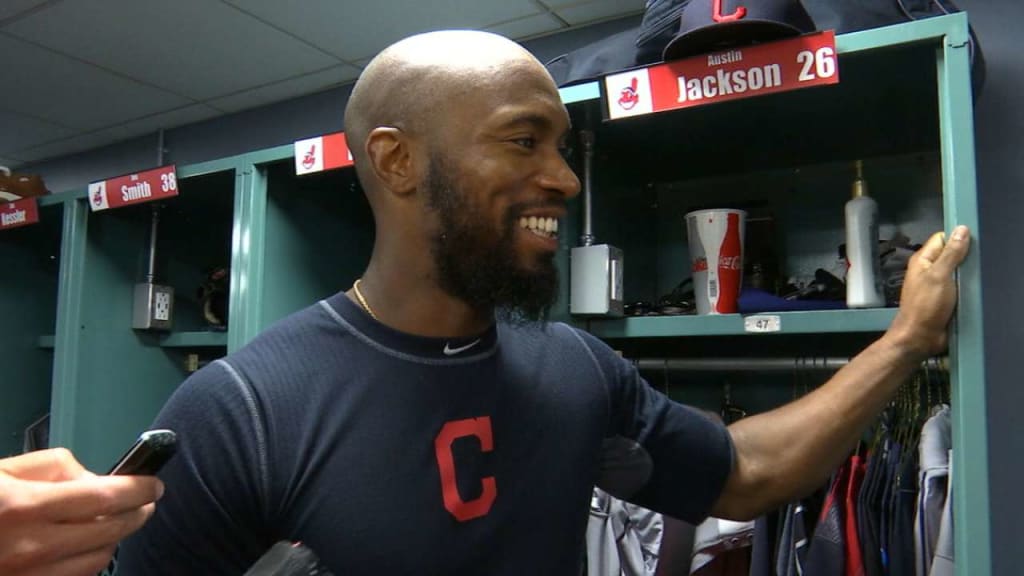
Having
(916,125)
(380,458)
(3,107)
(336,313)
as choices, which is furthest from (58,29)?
(916,125)

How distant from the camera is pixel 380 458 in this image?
83 centimetres

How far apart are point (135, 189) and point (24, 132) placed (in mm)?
2168

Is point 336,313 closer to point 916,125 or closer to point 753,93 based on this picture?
point 753,93

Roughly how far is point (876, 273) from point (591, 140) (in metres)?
0.58

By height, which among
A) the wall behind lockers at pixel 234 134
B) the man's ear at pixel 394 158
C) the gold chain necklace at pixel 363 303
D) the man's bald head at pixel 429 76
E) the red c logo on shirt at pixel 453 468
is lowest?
the red c logo on shirt at pixel 453 468

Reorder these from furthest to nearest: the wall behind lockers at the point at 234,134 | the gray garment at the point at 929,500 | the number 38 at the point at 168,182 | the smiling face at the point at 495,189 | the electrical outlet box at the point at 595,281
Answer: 1. the wall behind lockers at the point at 234,134
2. the number 38 at the point at 168,182
3. the electrical outlet box at the point at 595,281
4. the gray garment at the point at 929,500
5. the smiling face at the point at 495,189

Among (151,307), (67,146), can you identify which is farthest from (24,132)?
(151,307)

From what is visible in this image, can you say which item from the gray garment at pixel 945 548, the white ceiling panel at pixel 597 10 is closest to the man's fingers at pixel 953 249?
the gray garment at pixel 945 548

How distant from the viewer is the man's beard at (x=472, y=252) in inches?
35.6

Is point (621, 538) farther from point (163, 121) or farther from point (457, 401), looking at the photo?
point (163, 121)

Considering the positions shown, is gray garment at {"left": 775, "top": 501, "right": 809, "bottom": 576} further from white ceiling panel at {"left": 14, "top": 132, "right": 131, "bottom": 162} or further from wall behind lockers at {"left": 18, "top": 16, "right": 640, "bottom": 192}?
white ceiling panel at {"left": 14, "top": 132, "right": 131, "bottom": 162}

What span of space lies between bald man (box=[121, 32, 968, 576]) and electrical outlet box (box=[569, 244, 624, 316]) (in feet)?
0.89

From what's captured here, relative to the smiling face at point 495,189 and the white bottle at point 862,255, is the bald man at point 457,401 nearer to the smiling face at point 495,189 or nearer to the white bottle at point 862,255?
the smiling face at point 495,189

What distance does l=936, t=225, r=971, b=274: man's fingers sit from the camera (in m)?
0.98
